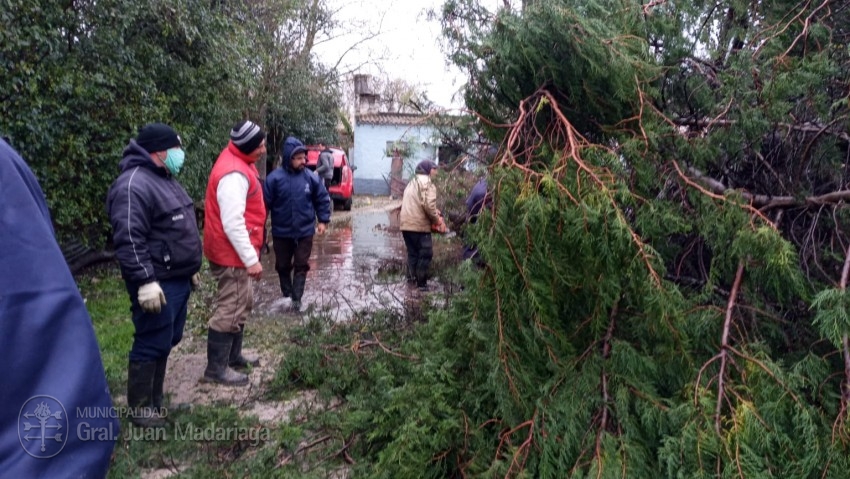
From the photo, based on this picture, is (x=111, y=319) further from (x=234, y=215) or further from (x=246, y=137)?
(x=246, y=137)

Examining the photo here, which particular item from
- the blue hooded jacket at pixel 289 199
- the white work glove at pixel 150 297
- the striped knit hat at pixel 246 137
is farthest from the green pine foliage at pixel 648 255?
the blue hooded jacket at pixel 289 199

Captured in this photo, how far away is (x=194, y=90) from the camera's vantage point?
340 inches

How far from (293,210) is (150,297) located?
3.10 metres

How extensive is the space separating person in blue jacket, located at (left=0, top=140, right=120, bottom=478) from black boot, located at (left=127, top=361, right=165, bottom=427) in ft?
10.3

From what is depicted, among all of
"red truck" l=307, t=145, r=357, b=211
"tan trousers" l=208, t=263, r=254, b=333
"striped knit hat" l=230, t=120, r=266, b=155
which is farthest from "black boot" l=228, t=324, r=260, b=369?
"red truck" l=307, t=145, r=357, b=211

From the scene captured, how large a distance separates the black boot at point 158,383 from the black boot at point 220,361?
54 cm

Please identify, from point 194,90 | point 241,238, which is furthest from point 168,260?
point 194,90

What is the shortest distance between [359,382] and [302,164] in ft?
9.99

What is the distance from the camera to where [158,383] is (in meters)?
4.43

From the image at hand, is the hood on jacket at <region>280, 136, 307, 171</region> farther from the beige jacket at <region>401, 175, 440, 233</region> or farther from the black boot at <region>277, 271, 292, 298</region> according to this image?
the beige jacket at <region>401, 175, 440, 233</region>

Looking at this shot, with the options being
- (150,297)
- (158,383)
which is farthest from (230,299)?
(150,297)

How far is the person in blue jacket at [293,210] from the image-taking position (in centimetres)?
696

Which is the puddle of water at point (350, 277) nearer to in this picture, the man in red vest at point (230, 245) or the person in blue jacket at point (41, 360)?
the man in red vest at point (230, 245)

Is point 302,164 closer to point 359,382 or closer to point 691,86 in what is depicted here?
point 359,382
